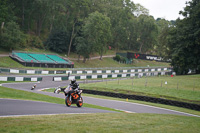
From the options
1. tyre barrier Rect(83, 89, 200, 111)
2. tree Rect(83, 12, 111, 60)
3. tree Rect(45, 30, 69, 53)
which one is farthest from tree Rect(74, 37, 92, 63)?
tyre barrier Rect(83, 89, 200, 111)

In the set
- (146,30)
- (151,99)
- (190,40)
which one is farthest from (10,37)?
(146,30)

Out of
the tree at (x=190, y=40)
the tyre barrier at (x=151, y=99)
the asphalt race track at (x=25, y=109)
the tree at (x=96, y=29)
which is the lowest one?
the tyre barrier at (x=151, y=99)

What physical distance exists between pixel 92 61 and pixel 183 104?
54148 mm

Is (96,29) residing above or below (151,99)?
above

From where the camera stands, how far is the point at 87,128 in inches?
304

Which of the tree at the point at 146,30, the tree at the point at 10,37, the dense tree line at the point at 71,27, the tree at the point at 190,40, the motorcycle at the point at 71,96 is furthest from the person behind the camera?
the tree at the point at 146,30

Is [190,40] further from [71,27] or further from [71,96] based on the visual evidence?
[71,27]

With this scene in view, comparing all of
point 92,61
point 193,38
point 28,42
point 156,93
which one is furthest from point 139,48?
point 156,93

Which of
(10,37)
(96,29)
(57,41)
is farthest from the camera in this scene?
(57,41)

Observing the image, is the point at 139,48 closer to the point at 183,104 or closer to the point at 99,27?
the point at 99,27

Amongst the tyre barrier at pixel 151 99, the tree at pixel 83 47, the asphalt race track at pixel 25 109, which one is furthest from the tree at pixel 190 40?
the asphalt race track at pixel 25 109

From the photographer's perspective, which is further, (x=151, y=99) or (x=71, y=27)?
(x=71, y=27)

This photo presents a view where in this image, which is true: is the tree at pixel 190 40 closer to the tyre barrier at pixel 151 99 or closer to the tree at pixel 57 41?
the tyre barrier at pixel 151 99

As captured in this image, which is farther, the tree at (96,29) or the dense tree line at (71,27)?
the tree at (96,29)
